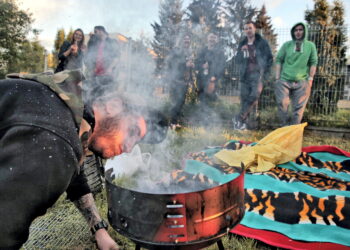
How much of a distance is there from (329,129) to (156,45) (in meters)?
5.11

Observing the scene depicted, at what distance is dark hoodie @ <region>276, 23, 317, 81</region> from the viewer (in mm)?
5324

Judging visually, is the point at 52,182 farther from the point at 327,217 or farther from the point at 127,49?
the point at 327,217

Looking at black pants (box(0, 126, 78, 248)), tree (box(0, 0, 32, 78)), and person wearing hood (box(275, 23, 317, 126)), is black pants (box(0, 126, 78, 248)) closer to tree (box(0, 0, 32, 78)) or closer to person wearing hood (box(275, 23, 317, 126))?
person wearing hood (box(275, 23, 317, 126))

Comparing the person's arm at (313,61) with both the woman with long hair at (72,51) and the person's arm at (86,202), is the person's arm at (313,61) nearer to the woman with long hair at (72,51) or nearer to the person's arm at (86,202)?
the woman with long hair at (72,51)

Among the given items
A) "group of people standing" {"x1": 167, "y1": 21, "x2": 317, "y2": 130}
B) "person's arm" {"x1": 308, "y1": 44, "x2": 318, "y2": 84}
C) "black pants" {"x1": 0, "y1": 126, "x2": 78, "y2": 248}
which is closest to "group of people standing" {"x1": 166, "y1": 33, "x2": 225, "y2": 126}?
"group of people standing" {"x1": 167, "y1": 21, "x2": 317, "y2": 130}

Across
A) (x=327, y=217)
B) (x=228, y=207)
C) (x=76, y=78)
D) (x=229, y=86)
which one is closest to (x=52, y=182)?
(x=76, y=78)

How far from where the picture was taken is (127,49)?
2.03 metres

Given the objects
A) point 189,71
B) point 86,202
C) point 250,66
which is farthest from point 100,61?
point 250,66

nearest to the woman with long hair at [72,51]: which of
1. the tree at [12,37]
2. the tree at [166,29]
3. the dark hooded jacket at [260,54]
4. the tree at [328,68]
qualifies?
the tree at [166,29]

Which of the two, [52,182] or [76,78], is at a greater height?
[76,78]

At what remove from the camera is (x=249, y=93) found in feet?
20.8

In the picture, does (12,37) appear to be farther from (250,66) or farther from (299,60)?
(299,60)

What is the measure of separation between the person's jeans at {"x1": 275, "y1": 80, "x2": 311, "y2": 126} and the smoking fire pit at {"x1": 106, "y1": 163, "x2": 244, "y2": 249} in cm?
460

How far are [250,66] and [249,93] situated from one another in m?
0.67
